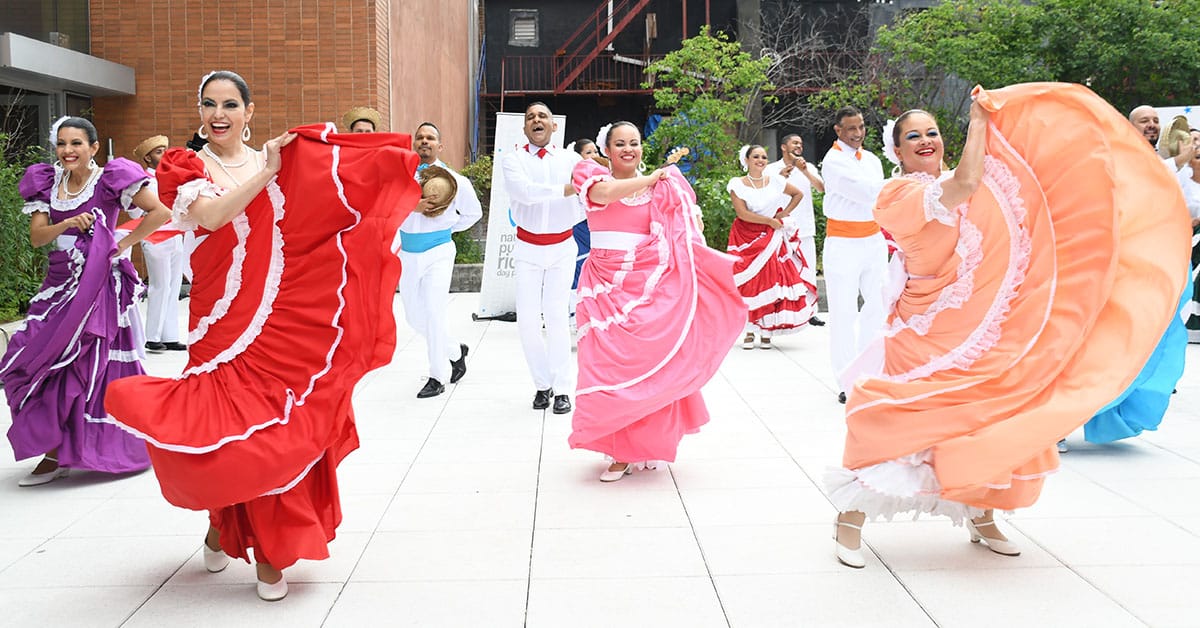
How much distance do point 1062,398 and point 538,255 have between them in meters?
4.12

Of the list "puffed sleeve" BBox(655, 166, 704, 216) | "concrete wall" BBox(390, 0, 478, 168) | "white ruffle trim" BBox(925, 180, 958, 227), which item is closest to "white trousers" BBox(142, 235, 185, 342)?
"concrete wall" BBox(390, 0, 478, 168)

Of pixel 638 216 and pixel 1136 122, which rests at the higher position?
pixel 1136 122

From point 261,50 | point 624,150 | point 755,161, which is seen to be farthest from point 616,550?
point 261,50

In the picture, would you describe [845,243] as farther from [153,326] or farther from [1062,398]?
[153,326]

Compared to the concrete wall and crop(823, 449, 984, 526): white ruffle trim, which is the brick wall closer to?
the concrete wall

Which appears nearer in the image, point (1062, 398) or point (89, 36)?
point (1062, 398)

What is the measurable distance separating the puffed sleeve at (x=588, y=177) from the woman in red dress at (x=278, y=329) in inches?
67.7

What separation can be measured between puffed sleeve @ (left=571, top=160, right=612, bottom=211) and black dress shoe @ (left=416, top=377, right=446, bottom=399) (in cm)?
247

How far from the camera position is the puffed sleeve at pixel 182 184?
12.9 ft

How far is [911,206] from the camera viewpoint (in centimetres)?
426

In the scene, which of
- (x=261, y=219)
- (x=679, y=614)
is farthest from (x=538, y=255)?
(x=679, y=614)

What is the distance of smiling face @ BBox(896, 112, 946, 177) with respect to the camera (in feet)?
14.9

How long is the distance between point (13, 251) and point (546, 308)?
17.3ft

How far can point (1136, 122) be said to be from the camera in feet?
22.5
